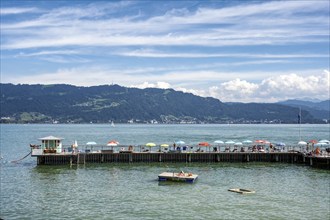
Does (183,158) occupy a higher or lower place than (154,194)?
higher

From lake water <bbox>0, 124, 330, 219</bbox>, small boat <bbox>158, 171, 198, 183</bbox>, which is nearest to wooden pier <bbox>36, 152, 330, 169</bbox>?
lake water <bbox>0, 124, 330, 219</bbox>

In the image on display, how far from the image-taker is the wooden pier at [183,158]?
243 feet

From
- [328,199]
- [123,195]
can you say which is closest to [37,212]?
[123,195]

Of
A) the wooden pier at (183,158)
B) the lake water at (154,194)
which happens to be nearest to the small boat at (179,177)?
the lake water at (154,194)

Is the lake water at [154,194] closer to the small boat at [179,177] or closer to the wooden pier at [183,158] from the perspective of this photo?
the small boat at [179,177]

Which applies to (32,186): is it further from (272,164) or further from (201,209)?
(272,164)

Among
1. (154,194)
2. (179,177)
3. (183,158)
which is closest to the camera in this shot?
(154,194)

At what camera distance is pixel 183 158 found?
79438 mm

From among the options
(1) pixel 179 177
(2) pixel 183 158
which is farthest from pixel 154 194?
(2) pixel 183 158

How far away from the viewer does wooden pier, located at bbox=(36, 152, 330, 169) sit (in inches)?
2911

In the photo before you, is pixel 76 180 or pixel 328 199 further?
pixel 76 180

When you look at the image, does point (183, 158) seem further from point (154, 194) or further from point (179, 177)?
point (154, 194)

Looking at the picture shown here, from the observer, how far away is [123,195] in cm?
4806

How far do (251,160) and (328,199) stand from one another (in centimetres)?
3363
